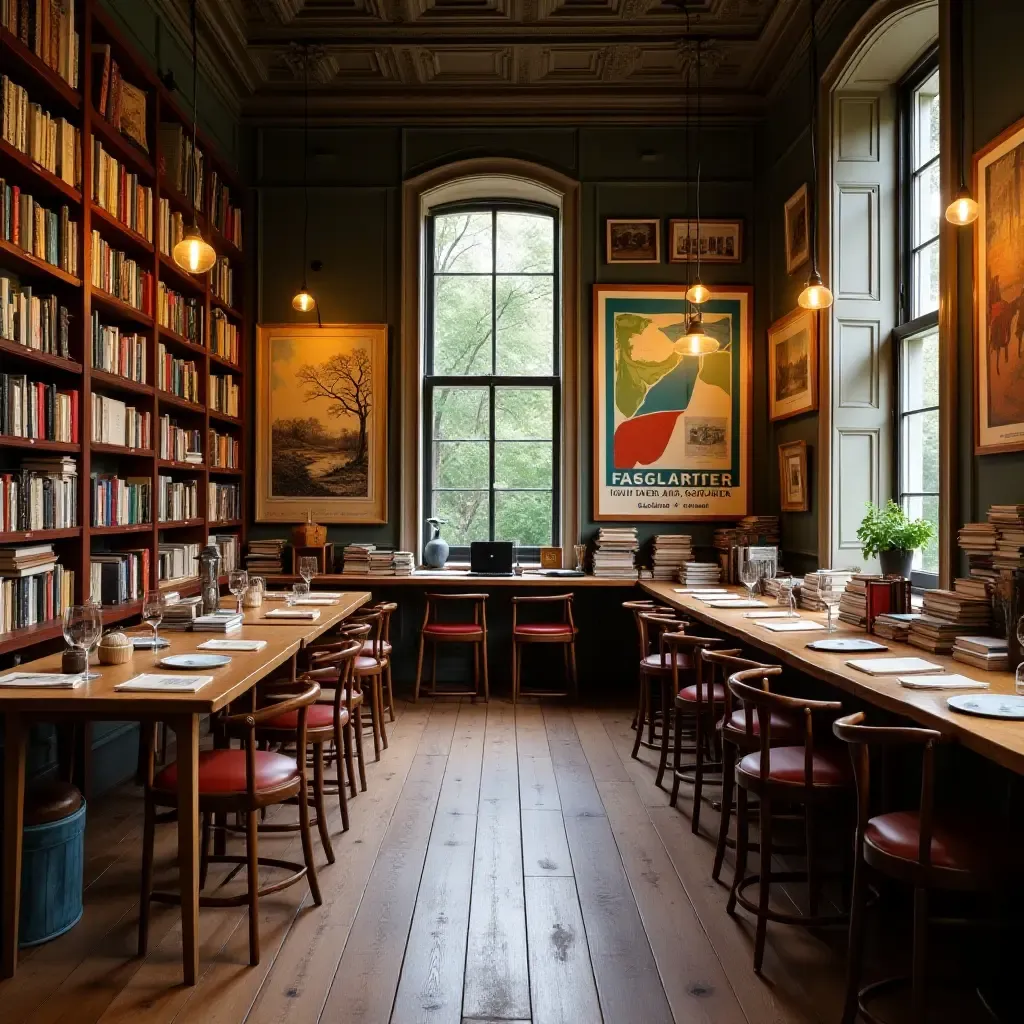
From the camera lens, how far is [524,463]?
7.52 m

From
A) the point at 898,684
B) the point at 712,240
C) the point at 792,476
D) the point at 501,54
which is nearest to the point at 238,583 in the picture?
the point at 898,684

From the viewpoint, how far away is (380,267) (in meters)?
7.27

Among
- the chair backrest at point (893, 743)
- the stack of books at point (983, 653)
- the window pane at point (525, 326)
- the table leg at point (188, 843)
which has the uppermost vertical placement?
the window pane at point (525, 326)

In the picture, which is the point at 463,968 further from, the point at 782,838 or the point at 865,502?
the point at 865,502

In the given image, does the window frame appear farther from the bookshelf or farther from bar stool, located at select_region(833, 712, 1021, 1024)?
bar stool, located at select_region(833, 712, 1021, 1024)

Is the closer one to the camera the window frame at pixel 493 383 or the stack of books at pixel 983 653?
the stack of books at pixel 983 653

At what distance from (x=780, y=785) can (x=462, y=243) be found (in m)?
5.84

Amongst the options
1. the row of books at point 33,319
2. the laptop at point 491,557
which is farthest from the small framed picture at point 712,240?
the row of books at point 33,319

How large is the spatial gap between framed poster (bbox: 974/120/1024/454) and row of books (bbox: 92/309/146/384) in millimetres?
4235

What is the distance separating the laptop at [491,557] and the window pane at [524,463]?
0.73m

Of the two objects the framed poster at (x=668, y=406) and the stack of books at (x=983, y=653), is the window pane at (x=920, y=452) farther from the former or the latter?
the stack of books at (x=983, y=653)

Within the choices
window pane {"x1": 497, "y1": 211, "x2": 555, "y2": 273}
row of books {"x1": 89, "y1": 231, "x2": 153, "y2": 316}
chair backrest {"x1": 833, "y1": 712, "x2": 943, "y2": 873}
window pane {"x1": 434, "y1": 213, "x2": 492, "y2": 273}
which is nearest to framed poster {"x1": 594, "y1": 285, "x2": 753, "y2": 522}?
window pane {"x1": 497, "y1": 211, "x2": 555, "y2": 273}

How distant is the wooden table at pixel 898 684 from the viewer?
2.25m

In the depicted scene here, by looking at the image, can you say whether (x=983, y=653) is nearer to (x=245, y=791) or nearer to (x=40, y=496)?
(x=245, y=791)
